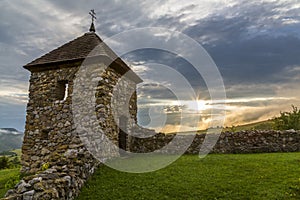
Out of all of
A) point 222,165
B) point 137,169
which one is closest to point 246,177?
point 222,165

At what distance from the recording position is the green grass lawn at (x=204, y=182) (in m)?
7.90

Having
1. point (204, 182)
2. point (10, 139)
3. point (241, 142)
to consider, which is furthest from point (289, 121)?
point (10, 139)

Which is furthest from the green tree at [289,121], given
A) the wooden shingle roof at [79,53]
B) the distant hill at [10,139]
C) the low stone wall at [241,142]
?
the distant hill at [10,139]

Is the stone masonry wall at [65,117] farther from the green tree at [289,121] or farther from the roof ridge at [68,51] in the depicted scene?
the green tree at [289,121]

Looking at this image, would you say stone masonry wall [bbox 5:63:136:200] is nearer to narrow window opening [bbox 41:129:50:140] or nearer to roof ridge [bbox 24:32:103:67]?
narrow window opening [bbox 41:129:50:140]

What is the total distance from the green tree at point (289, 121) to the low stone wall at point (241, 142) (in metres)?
9.73

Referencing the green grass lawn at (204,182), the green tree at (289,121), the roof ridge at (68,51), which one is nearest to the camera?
the green grass lawn at (204,182)

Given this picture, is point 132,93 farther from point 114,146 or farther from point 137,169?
point 137,169

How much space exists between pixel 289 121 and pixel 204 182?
1927 centimetres

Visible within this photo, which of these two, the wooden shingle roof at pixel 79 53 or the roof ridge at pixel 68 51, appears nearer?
the wooden shingle roof at pixel 79 53

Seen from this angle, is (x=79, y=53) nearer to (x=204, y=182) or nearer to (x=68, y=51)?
(x=68, y=51)

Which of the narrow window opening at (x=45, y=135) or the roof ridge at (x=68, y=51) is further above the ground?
the roof ridge at (x=68, y=51)

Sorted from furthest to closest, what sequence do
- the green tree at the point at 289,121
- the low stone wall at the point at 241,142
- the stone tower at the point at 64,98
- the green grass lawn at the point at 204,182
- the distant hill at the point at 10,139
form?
the distant hill at the point at 10,139, the green tree at the point at 289,121, the low stone wall at the point at 241,142, the stone tower at the point at 64,98, the green grass lawn at the point at 204,182

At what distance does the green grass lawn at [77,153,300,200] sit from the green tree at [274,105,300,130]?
49.4ft
